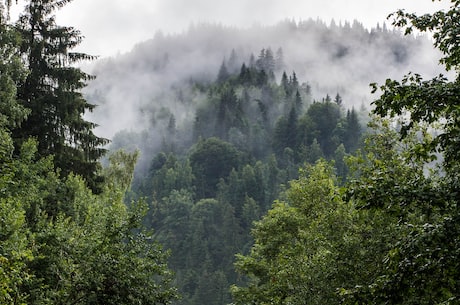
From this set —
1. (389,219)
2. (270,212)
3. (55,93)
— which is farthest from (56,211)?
(389,219)

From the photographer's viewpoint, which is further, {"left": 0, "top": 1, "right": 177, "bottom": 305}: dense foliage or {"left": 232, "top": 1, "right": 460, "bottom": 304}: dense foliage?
{"left": 0, "top": 1, "right": 177, "bottom": 305}: dense foliage

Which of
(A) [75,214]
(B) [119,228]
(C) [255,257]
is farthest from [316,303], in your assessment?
(C) [255,257]

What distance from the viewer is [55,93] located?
27.7 metres

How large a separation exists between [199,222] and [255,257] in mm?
136077

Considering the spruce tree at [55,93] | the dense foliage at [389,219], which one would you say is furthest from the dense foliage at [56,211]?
the dense foliage at [389,219]

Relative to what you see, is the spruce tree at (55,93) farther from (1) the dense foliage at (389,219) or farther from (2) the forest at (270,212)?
(1) the dense foliage at (389,219)

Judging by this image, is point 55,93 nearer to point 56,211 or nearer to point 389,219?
point 56,211

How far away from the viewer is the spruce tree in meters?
27.2

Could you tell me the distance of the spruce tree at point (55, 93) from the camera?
27.2m

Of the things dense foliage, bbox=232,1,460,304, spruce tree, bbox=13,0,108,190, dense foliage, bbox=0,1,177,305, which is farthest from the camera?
spruce tree, bbox=13,0,108,190

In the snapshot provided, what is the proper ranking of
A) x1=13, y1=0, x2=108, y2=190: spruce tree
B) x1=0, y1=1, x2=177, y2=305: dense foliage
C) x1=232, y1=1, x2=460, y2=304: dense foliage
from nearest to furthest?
x1=232, y1=1, x2=460, y2=304: dense foliage < x1=0, y1=1, x2=177, y2=305: dense foliage < x1=13, y1=0, x2=108, y2=190: spruce tree

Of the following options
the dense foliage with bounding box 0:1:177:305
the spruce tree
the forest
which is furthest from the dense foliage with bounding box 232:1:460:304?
the spruce tree

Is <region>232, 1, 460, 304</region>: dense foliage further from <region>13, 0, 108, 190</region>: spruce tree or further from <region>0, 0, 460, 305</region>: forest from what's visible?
<region>13, 0, 108, 190</region>: spruce tree

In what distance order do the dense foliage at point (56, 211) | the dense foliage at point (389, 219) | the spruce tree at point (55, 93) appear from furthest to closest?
1. the spruce tree at point (55, 93)
2. the dense foliage at point (56, 211)
3. the dense foliage at point (389, 219)
